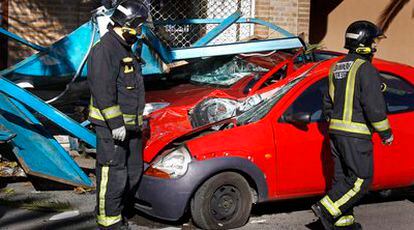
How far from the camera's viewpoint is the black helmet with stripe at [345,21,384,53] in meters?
4.96

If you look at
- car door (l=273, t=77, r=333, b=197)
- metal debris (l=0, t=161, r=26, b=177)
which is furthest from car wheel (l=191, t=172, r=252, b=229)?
metal debris (l=0, t=161, r=26, b=177)

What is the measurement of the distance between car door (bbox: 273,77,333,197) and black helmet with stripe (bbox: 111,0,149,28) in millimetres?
1505

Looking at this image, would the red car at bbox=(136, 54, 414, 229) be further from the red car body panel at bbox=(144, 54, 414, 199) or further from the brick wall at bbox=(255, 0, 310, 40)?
the brick wall at bbox=(255, 0, 310, 40)

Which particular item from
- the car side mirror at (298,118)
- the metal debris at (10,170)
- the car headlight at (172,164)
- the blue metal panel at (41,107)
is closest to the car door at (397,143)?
the car side mirror at (298,118)

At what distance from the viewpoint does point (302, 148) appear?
5.58m

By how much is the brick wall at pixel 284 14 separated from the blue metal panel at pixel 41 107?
4.97m

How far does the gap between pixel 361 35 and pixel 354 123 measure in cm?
68

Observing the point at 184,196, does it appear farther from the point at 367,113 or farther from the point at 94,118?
the point at 367,113

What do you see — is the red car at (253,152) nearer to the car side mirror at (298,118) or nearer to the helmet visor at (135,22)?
the car side mirror at (298,118)

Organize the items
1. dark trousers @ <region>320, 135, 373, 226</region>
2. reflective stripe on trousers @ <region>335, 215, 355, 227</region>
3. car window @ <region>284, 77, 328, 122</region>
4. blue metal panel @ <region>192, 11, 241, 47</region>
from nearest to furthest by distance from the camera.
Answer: dark trousers @ <region>320, 135, 373, 226</region>
reflective stripe on trousers @ <region>335, 215, 355, 227</region>
car window @ <region>284, 77, 328, 122</region>
blue metal panel @ <region>192, 11, 241, 47</region>

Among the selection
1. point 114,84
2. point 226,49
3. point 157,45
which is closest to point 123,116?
point 114,84

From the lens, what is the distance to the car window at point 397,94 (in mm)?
5980

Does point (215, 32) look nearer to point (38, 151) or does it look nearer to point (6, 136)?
point (38, 151)

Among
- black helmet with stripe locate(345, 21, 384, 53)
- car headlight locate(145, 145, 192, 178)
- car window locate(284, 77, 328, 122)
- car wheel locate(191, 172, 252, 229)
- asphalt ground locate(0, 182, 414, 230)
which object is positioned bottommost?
asphalt ground locate(0, 182, 414, 230)
